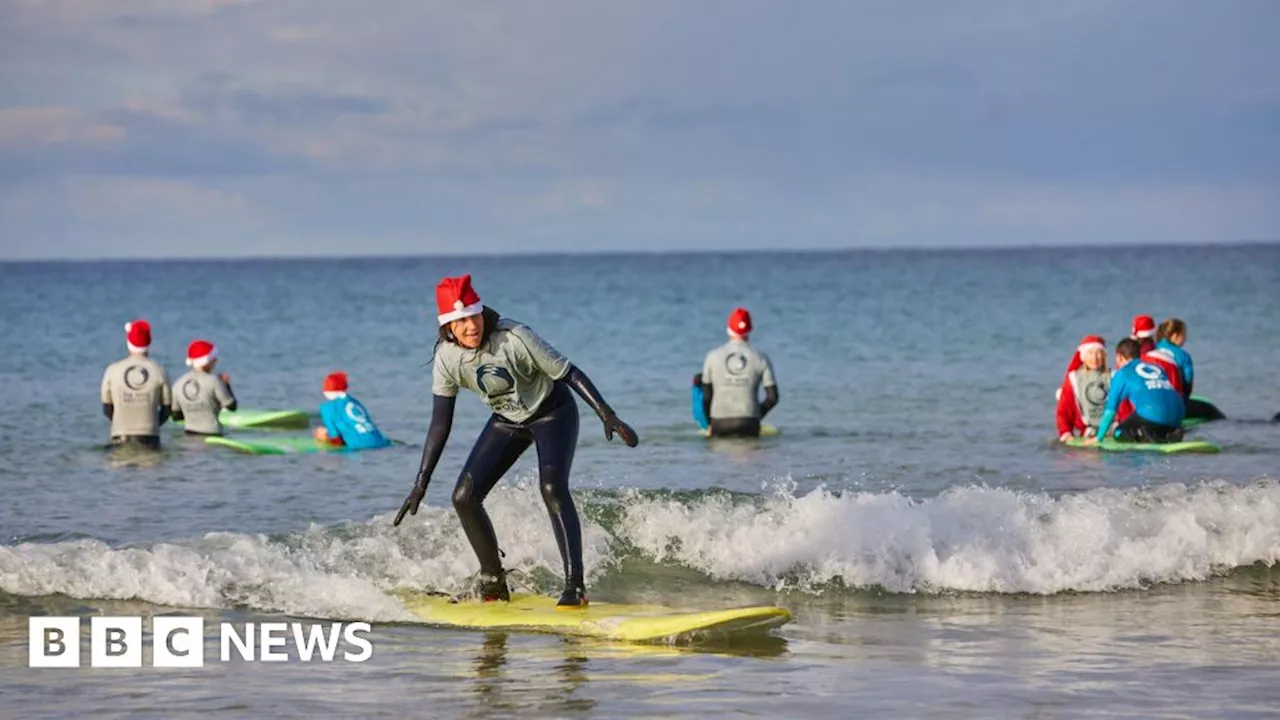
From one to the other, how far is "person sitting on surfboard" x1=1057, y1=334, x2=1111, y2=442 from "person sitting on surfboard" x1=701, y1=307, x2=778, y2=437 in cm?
314

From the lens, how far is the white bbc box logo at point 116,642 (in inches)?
404

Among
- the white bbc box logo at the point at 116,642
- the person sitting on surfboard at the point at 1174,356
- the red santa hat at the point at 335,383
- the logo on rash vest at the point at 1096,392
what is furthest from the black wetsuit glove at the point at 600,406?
the person sitting on surfboard at the point at 1174,356

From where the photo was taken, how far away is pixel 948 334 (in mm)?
44469

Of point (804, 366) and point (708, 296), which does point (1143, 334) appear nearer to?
point (804, 366)

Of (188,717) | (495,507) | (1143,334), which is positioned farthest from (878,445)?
(188,717)

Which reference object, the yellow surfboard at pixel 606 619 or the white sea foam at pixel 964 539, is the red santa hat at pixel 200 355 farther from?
the yellow surfboard at pixel 606 619

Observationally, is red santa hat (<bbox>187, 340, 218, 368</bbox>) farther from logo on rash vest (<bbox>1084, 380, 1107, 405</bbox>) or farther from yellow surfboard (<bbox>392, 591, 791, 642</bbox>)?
yellow surfboard (<bbox>392, 591, 791, 642</bbox>)

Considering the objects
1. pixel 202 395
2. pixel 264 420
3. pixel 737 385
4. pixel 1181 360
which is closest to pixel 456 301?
pixel 737 385

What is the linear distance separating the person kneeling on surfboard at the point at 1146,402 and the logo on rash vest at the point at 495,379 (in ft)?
31.2

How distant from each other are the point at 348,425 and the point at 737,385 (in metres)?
4.35

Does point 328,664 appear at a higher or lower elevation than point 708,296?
lower

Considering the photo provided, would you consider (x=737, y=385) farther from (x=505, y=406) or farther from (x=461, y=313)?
(x=461, y=313)

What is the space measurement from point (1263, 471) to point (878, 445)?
463cm

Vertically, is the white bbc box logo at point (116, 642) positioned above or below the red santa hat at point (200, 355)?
below
